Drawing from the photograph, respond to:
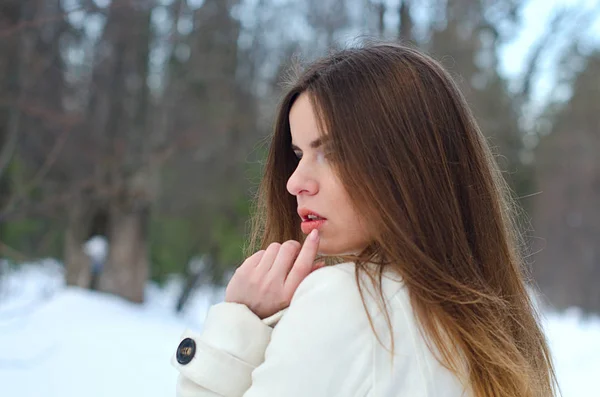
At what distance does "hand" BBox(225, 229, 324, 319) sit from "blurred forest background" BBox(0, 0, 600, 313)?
4812 mm

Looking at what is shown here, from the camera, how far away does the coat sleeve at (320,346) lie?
1.15m

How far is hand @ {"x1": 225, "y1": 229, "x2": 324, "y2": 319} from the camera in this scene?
1.37 metres

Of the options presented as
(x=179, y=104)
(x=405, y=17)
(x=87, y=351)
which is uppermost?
(x=405, y=17)

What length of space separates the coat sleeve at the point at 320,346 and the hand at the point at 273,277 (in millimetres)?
109

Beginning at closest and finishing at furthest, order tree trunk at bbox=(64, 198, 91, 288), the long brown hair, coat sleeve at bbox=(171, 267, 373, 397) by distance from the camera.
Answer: coat sleeve at bbox=(171, 267, 373, 397) → the long brown hair → tree trunk at bbox=(64, 198, 91, 288)

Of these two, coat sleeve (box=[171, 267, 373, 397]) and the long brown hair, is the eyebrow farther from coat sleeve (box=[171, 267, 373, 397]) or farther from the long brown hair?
coat sleeve (box=[171, 267, 373, 397])

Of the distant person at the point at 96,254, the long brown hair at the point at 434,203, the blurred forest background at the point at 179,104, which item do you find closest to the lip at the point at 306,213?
the long brown hair at the point at 434,203

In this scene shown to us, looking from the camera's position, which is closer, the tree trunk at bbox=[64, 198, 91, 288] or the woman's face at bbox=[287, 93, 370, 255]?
the woman's face at bbox=[287, 93, 370, 255]

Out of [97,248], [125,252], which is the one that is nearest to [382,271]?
[97,248]

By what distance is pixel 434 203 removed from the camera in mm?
1338

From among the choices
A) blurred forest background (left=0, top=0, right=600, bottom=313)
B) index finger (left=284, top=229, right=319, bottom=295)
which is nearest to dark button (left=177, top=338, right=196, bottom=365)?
index finger (left=284, top=229, right=319, bottom=295)

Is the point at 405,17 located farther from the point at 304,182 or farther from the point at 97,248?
the point at 304,182

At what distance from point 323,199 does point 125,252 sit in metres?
9.74

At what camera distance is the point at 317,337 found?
1160mm
